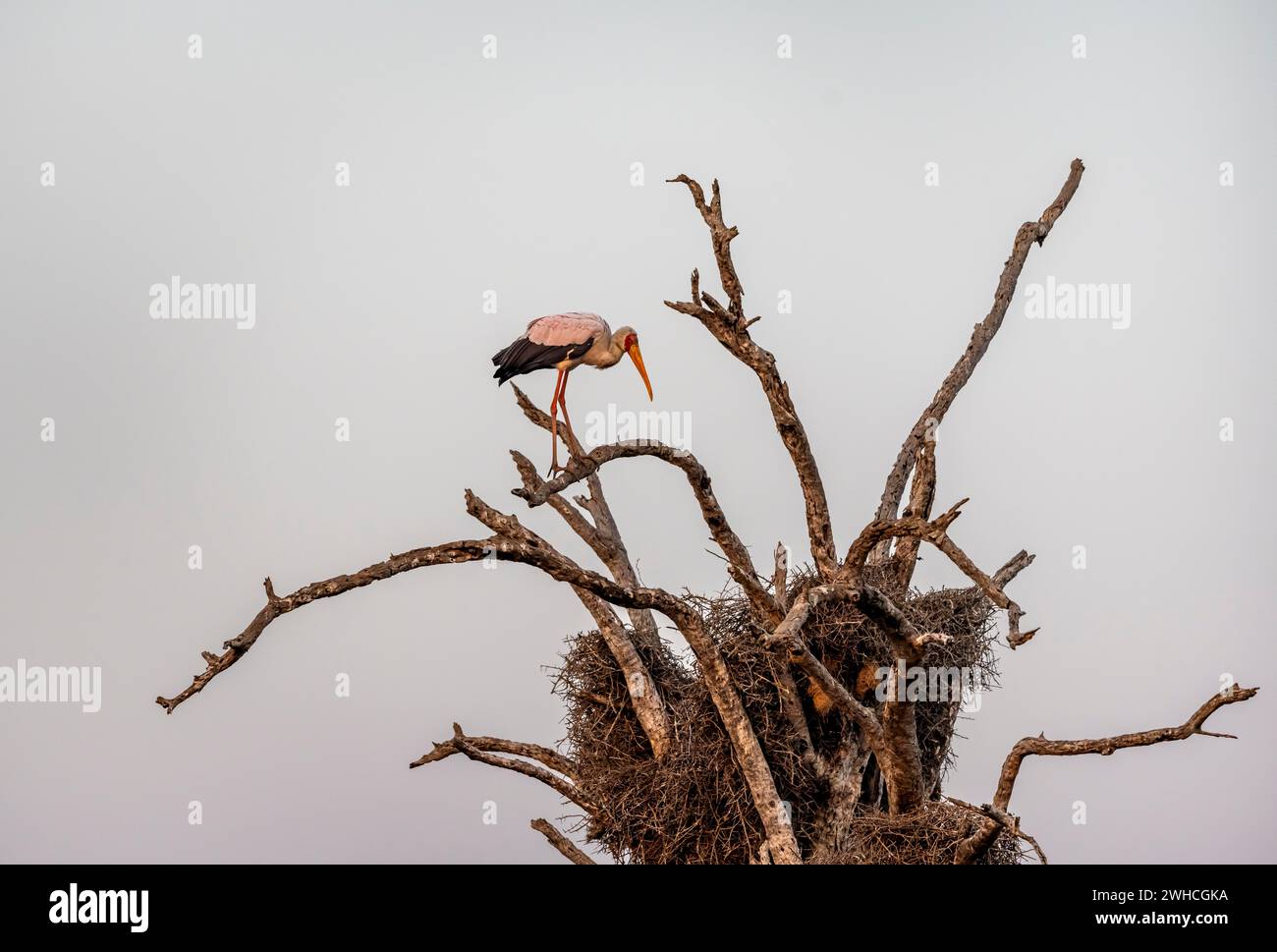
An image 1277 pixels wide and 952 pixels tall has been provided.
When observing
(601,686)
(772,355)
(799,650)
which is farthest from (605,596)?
(601,686)

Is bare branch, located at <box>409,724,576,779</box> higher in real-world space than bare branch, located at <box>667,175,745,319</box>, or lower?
lower

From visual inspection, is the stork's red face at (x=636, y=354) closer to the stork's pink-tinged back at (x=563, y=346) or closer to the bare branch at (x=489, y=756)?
the stork's pink-tinged back at (x=563, y=346)

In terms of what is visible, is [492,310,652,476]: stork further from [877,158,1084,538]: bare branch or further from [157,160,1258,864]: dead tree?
[877,158,1084,538]: bare branch

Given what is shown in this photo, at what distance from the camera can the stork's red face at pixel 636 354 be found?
11984 mm

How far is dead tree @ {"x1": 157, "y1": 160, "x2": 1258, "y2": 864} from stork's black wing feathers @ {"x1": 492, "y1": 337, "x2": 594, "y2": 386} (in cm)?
52

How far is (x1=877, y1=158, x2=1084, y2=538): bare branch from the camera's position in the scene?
41.1ft
